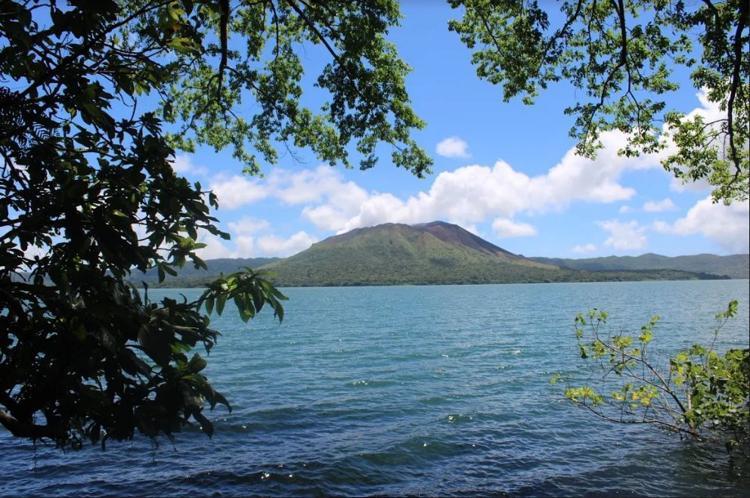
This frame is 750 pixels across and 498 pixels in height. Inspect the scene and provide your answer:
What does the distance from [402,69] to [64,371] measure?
341 inches

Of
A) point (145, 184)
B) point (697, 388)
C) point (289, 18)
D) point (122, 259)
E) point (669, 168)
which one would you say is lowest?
point (697, 388)

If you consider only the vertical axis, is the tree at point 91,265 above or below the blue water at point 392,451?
above

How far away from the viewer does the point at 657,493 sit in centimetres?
1125

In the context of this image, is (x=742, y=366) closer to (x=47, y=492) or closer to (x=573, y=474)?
(x=573, y=474)

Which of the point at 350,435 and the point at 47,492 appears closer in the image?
the point at 47,492

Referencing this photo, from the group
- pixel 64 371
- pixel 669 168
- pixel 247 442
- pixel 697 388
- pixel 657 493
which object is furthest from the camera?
pixel 247 442

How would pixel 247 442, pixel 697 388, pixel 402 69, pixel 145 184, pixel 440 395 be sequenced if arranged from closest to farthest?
1. pixel 145 184
2. pixel 402 69
3. pixel 697 388
4. pixel 247 442
5. pixel 440 395

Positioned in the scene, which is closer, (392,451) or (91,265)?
(91,265)

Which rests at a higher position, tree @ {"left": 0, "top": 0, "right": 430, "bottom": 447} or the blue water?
tree @ {"left": 0, "top": 0, "right": 430, "bottom": 447}

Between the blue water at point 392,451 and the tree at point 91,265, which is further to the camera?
the blue water at point 392,451

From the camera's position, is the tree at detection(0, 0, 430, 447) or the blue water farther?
the blue water

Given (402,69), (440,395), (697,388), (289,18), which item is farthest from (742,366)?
(289,18)

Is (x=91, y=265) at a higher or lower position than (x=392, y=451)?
higher

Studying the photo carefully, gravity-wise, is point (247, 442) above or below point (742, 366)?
below
